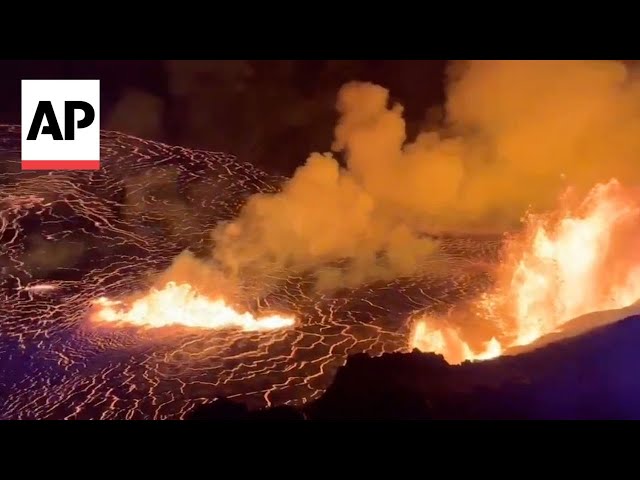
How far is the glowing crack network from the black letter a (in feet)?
2.19

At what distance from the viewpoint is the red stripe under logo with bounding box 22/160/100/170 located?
4418 mm

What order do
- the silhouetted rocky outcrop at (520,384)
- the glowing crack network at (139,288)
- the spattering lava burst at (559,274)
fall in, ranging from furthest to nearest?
1. the spattering lava burst at (559,274)
2. the glowing crack network at (139,288)
3. the silhouetted rocky outcrop at (520,384)

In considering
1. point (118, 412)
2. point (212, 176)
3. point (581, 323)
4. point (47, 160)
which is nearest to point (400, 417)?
point (581, 323)

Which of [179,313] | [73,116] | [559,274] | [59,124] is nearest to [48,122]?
[59,124]

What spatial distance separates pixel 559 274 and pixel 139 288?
4.16 metres

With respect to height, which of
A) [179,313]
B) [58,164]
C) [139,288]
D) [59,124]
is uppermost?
[59,124]

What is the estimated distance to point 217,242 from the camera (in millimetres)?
5895

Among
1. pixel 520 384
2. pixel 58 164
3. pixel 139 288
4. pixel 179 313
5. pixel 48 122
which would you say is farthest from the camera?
pixel 139 288

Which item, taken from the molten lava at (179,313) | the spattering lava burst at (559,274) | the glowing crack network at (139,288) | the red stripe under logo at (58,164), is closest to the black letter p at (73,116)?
the red stripe under logo at (58,164)

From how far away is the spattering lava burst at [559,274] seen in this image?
4.91 meters

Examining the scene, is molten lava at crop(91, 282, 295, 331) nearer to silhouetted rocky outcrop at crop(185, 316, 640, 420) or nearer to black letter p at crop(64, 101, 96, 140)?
silhouetted rocky outcrop at crop(185, 316, 640, 420)

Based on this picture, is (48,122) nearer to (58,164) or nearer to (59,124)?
(59,124)

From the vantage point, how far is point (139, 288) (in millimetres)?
5473

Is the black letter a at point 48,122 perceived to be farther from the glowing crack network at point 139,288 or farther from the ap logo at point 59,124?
the glowing crack network at point 139,288
